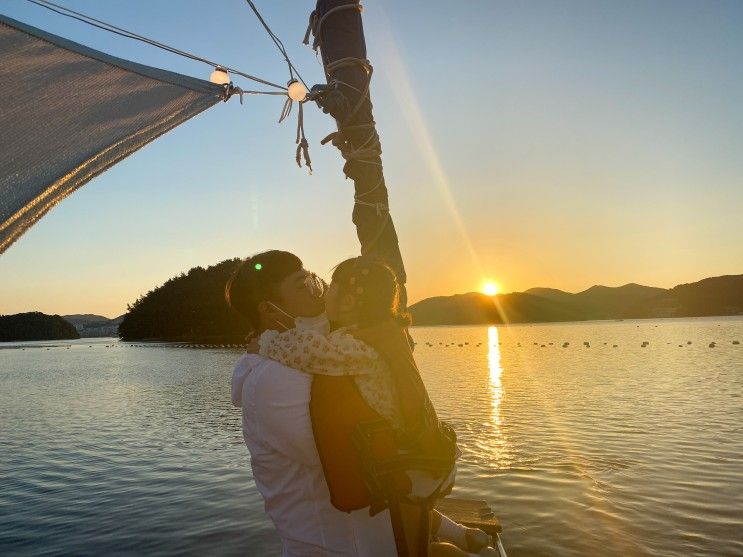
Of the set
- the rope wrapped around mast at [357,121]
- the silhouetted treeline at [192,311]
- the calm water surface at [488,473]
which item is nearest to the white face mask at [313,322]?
the rope wrapped around mast at [357,121]

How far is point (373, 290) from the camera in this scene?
3.54 metres

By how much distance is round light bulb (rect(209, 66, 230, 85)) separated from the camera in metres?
4.37

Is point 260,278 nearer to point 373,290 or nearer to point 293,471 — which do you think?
point 373,290

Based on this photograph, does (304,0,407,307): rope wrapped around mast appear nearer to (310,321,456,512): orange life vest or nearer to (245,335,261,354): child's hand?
(310,321,456,512): orange life vest

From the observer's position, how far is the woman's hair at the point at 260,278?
362 centimetres

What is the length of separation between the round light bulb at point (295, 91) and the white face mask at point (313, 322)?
2.23m

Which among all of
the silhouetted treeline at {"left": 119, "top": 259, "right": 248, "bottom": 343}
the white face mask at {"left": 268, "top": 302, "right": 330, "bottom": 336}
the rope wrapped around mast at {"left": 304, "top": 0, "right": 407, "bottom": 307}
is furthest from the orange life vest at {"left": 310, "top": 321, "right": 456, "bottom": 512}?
the silhouetted treeline at {"left": 119, "top": 259, "right": 248, "bottom": 343}

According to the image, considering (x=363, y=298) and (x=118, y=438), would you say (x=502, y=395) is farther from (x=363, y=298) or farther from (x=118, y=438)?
(x=363, y=298)

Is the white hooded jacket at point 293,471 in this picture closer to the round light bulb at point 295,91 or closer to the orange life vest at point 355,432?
the orange life vest at point 355,432

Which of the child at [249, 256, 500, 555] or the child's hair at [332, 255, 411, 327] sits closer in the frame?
the child at [249, 256, 500, 555]

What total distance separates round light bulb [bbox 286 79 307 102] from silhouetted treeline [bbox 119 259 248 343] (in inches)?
5894

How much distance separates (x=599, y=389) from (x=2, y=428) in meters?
30.3

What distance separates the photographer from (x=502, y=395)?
33.3m

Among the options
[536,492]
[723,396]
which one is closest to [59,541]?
[536,492]
